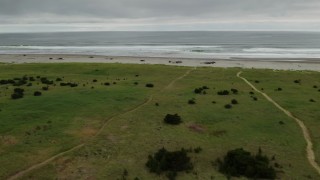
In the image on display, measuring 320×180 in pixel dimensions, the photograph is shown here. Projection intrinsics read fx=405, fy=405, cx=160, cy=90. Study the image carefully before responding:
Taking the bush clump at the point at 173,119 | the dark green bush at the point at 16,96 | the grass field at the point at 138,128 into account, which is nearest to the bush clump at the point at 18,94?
the dark green bush at the point at 16,96

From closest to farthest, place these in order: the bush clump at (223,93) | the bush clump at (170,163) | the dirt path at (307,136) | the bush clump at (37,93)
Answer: the bush clump at (170,163)
the dirt path at (307,136)
the bush clump at (37,93)
the bush clump at (223,93)

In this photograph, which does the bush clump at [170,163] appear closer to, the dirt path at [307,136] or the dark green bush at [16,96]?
the dirt path at [307,136]

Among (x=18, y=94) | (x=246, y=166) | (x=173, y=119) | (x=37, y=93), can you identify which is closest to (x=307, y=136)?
(x=246, y=166)

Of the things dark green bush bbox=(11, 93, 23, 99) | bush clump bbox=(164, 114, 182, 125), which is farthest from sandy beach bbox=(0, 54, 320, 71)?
bush clump bbox=(164, 114, 182, 125)

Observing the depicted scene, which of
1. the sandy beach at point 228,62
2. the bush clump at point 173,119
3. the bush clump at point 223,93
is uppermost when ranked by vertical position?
the sandy beach at point 228,62

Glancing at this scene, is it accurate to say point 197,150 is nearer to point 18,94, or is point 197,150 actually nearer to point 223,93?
point 223,93

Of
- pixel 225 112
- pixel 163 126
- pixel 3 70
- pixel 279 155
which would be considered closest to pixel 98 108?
pixel 163 126
